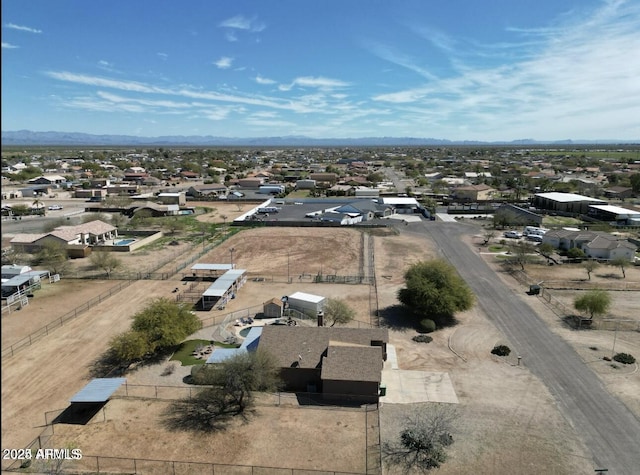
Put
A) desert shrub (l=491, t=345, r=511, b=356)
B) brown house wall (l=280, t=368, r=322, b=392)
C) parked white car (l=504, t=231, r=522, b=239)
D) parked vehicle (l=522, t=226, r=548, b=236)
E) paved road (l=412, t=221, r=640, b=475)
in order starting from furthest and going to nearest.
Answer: parked white car (l=504, t=231, r=522, b=239)
parked vehicle (l=522, t=226, r=548, b=236)
desert shrub (l=491, t=345, r=511, b=356)
brown house wall (l=280, t=368, r=322, b=392)
paved road (l=412, t=221, r=640, b=475)

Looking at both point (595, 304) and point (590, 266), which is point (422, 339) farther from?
point (590, 266)

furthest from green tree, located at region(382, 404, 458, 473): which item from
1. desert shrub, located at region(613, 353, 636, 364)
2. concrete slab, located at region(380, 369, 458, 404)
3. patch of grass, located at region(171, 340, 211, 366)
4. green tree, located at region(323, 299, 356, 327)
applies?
patch of grass, located at region(171, 340, 211, 366)

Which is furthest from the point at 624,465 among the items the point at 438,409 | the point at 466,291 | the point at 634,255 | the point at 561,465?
the point at 634,255

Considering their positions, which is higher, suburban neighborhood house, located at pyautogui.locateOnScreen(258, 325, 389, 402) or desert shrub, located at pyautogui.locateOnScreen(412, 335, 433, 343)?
suburban neighborhood house, located at pyautogui.locateOnScreen(258, 325, 389, 402)

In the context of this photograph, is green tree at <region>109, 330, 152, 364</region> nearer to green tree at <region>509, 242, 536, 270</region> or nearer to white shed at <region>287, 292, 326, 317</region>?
white shed at <region>287, 292, 326, 317</region>

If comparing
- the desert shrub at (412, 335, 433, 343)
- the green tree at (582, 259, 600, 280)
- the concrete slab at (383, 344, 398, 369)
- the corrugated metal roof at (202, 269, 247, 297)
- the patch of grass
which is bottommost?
the patch of grass

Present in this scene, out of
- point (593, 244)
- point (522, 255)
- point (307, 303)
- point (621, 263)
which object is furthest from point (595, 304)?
point (307, 303)
